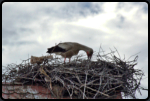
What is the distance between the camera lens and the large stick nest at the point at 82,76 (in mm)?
5332

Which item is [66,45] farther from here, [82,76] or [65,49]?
[82,76]

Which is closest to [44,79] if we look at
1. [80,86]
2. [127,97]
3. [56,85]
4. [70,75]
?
[56,85]

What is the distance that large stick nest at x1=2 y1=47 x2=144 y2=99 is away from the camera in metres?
5.33

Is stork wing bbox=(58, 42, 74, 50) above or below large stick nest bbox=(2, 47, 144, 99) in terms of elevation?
above

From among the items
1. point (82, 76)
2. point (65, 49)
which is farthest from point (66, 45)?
point (82, 76)

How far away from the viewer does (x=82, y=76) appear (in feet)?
17.6

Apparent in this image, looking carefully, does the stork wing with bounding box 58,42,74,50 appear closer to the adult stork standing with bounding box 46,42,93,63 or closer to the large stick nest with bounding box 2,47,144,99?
the adult stork standing with bounding box 46,42,93,63

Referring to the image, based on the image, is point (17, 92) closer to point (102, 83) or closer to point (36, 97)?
point (36, 97)

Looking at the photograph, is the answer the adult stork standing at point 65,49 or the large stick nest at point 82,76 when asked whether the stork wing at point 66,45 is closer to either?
the adult stork standing at point 65,49

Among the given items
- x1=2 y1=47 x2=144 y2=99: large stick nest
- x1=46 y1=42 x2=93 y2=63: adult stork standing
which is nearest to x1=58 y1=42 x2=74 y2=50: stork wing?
x1=46 y1=42 x2=93 y2=63: adult stork standing

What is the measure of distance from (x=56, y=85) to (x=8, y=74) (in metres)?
1.39

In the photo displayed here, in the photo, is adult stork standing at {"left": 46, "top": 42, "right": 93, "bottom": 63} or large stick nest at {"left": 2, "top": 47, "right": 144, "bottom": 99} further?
adult stork standing at {"left": 46, "top": 42, "right": 93, "bottom": 63}

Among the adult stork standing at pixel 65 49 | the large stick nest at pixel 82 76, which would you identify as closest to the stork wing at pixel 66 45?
the adult stork standing at pixel 65 49

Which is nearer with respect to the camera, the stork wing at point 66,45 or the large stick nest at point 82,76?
the large stick nest at point 82,76
